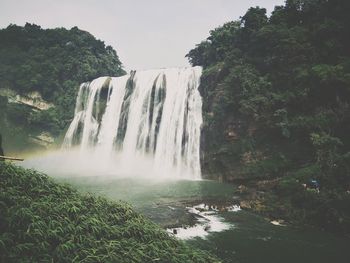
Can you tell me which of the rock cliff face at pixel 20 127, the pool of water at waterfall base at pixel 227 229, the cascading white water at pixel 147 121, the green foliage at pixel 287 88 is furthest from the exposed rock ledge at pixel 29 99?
the pool of water at waterfall base at pixel 227 229

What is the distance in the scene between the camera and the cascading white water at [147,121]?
29.4m

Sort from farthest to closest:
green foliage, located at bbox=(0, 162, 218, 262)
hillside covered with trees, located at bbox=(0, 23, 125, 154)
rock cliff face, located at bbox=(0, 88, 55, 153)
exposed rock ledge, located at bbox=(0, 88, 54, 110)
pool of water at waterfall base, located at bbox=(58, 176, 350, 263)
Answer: exposed rock ledge, located at bbox=(0, 88, 54, 110) < hillside covered with trees, located at bbox=(0, 23, 125, 154) < rock cliff face, located at bbox=(0, 88, 55, 153) < pool of water at waterfall base, located at bbox=(58, 176, 350, 263) < green foliage, located at bbox=(0, 162, 218, 262)

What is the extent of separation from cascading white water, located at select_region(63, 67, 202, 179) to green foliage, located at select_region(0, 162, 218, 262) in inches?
728

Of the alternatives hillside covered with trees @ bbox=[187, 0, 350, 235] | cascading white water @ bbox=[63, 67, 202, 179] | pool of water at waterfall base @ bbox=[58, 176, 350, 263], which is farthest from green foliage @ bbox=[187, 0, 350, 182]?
pool of water at waterfall base @ bbox=[58, 176, 350, 263]

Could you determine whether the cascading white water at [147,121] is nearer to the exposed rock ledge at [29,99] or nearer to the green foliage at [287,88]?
the green foliage at [287,88]

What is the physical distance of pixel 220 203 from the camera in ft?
57.3

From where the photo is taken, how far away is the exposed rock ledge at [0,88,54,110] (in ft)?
146

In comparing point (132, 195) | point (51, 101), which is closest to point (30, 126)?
point (51, 101)

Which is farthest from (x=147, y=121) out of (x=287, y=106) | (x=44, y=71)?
(x=44, y=71)

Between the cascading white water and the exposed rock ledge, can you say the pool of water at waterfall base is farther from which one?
the exposed rock ledge

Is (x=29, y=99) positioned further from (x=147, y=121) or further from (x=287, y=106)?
(x=287, y=106)

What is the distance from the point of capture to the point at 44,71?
46219mm

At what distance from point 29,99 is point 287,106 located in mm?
→ 36274

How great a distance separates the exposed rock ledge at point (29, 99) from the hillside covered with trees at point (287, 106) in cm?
2594
